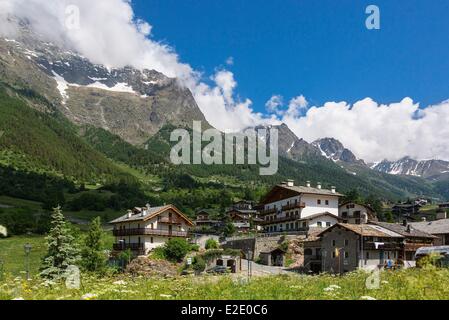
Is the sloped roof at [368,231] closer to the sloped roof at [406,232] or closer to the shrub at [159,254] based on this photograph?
the sloped roof at [406,232]

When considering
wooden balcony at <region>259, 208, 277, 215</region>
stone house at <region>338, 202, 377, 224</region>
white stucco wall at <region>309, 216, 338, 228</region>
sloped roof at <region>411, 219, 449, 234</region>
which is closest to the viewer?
sloped roof at <region>411, 219, 449, 234</region>

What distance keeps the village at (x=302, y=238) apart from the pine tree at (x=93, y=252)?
37.6 feet

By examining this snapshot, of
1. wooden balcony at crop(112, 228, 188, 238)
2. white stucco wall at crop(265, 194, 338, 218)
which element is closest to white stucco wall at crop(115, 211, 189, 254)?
wooden balcony at crop(112, 228, 188, 238)

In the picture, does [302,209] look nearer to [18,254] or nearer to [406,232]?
[406,232]

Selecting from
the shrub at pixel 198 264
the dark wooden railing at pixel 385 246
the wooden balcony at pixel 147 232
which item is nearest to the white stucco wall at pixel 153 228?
the wooden balcony at pixel 147 232

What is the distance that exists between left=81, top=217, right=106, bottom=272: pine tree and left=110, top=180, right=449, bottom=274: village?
451 inches

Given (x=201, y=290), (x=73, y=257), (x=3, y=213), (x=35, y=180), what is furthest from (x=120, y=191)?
(x=201, y=290)

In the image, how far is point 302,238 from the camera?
67.1 meters

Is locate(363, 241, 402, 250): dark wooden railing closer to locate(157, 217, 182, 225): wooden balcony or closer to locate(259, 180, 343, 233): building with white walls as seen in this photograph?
locate(259, 180, 343, 233): building with white walls

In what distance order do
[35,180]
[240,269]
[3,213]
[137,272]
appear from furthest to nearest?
1. [35,180]
2. [3,213]
3. [240,269]
4. [137,272]

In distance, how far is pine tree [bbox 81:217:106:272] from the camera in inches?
1801
